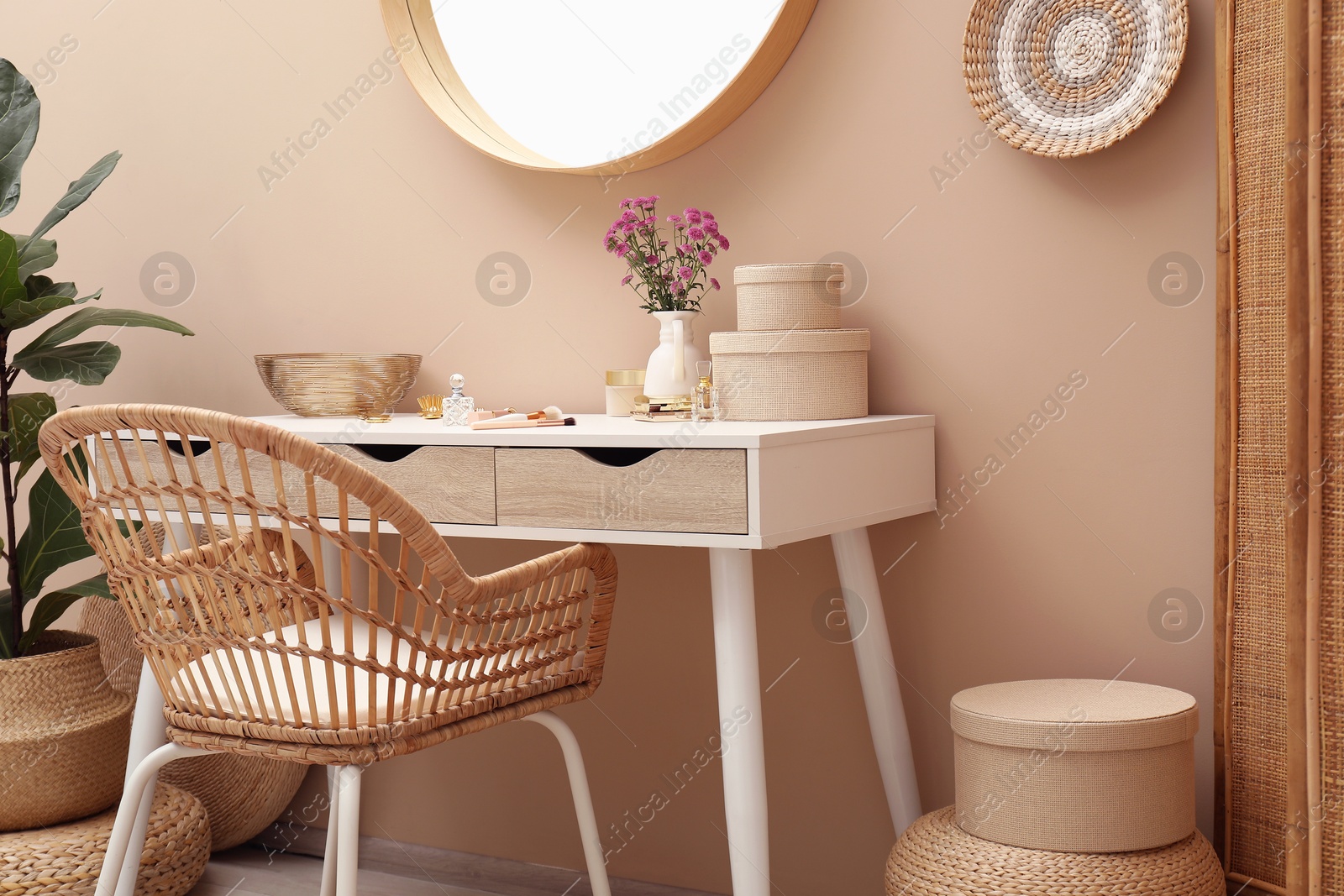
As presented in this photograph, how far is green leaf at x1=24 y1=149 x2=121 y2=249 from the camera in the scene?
206cm

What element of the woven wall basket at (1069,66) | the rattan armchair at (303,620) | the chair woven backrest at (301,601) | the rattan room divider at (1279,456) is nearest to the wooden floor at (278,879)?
the rattan armchair at (303,620)

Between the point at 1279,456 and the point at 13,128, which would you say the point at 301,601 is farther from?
the point at 13,128

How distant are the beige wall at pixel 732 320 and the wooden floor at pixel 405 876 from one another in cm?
3

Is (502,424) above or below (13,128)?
below

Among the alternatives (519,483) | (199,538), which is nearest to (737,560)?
(519,483)

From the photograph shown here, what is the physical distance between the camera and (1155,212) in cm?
161

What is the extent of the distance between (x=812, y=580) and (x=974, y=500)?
29cm

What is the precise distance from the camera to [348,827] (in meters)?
1.35

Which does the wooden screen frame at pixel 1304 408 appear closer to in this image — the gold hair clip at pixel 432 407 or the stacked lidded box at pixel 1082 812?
the stacked lidded box at pixel 1082 812

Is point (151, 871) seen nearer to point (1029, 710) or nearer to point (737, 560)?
point (737, 560)

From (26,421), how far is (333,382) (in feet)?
2.16

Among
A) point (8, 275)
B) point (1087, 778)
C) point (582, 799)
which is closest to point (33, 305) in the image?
point (8, 275)

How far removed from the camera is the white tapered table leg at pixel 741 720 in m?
1.41

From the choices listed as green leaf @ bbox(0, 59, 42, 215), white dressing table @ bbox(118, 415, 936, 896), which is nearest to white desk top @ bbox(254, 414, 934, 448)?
white dressing table @ bbox(118, 415, 936, 896)
